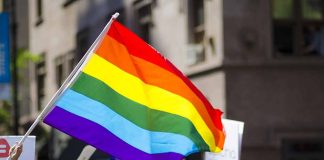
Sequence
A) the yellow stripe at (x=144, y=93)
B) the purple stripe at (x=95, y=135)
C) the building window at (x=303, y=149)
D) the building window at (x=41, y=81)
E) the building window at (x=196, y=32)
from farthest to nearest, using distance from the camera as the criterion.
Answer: the building window at (x=41, y=81)
the building window at (x=196, y=32)
the building window at (x=303, y=149)
the yellow stripe at (x=144, y=93)
the purple stripe at (x=95, y=135)

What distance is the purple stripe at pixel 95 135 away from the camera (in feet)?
23.4

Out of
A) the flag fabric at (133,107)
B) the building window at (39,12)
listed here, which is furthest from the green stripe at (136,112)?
the building window at (39,12)

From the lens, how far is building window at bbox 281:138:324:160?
57.4ft

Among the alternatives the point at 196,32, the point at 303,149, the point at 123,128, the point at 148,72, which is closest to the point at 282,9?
the point at 196,32

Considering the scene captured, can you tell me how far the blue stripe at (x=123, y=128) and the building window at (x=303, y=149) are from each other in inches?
406

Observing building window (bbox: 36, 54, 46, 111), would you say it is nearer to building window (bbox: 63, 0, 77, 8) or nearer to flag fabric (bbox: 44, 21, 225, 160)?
building window (bbox: 63, 0, 77, 8)

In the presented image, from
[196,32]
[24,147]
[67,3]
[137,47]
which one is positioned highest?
[67,3]

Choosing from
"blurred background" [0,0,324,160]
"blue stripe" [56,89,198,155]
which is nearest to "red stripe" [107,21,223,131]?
"blue stripe" [56,89,198,155]

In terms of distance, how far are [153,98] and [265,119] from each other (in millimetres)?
10009

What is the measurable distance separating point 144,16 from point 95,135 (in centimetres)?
1457

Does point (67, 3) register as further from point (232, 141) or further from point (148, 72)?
point (148, 72)

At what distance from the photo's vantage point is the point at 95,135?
23.8 ft

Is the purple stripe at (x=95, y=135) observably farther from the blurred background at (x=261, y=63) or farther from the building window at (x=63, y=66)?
the building window at (x=63, y=66)

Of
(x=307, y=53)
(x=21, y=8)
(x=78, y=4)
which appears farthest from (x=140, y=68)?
(x=21, y=8)
